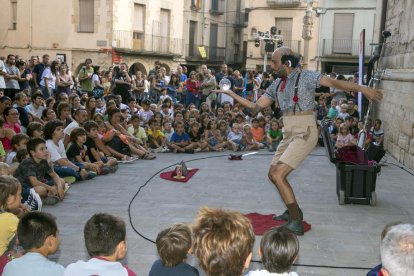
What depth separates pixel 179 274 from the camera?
294 cm

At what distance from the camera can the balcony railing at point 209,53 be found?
33.5 meters

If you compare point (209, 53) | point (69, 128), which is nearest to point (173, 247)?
point (69, 128)

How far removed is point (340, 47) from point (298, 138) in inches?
1051

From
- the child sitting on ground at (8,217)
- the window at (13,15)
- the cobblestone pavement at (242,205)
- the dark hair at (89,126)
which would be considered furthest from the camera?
the window at (13,15)

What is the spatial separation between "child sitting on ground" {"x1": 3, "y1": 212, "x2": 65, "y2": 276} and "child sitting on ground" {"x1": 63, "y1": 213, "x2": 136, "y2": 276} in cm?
31

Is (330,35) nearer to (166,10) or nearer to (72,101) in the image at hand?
(166,10)

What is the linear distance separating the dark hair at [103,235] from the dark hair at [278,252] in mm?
846

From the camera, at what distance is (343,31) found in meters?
30.7

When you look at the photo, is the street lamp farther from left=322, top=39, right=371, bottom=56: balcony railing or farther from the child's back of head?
the child's back of head

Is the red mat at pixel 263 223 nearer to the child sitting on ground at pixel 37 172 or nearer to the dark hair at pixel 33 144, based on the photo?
the child sitting on ground at pixel 37 172

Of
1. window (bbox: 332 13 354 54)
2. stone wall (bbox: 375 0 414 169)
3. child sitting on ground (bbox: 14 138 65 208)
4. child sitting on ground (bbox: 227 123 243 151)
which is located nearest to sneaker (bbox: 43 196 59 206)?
child sitting on ground (bbox: 14 138 65 208)

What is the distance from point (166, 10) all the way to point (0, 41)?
8.98 m

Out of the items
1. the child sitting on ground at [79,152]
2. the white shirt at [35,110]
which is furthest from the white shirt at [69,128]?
the white shirt at [35,110]

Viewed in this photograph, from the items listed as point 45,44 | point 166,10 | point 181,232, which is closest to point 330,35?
point 166,10
